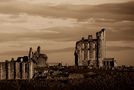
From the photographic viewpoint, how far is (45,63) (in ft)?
182

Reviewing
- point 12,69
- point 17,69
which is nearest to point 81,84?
point 17,69

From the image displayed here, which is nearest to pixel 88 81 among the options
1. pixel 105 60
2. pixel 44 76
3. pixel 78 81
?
pixel 78 81

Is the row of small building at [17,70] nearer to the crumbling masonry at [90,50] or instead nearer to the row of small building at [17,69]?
the row of small building at [17,69]

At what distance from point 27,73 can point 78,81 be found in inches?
459

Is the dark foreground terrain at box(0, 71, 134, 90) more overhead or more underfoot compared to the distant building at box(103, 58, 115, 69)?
more underfoot

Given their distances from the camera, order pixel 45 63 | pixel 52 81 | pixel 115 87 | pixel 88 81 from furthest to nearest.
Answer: pixel 45 63, pixel 52 81, pixel 88 81, pixel 115 87

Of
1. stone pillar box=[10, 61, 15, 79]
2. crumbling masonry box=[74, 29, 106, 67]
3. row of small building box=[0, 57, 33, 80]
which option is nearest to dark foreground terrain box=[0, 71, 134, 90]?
row of small building box=[0, 57, 33, 80]

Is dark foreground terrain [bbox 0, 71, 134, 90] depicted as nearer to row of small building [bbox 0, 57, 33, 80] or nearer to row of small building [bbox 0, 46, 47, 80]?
row of small building [bbox 0, 46, 47, 80]

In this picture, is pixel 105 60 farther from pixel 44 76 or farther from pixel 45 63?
pixel 44 76

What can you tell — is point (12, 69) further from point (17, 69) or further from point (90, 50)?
point (90, 50)

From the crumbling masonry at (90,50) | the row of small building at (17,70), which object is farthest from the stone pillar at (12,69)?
the crumbling masonry at (90,50)

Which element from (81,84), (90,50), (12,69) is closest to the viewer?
(81,84)

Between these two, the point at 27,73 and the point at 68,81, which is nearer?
the point at 68,81

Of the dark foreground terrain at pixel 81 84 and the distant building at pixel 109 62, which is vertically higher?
the distant building at pixel 109 62
